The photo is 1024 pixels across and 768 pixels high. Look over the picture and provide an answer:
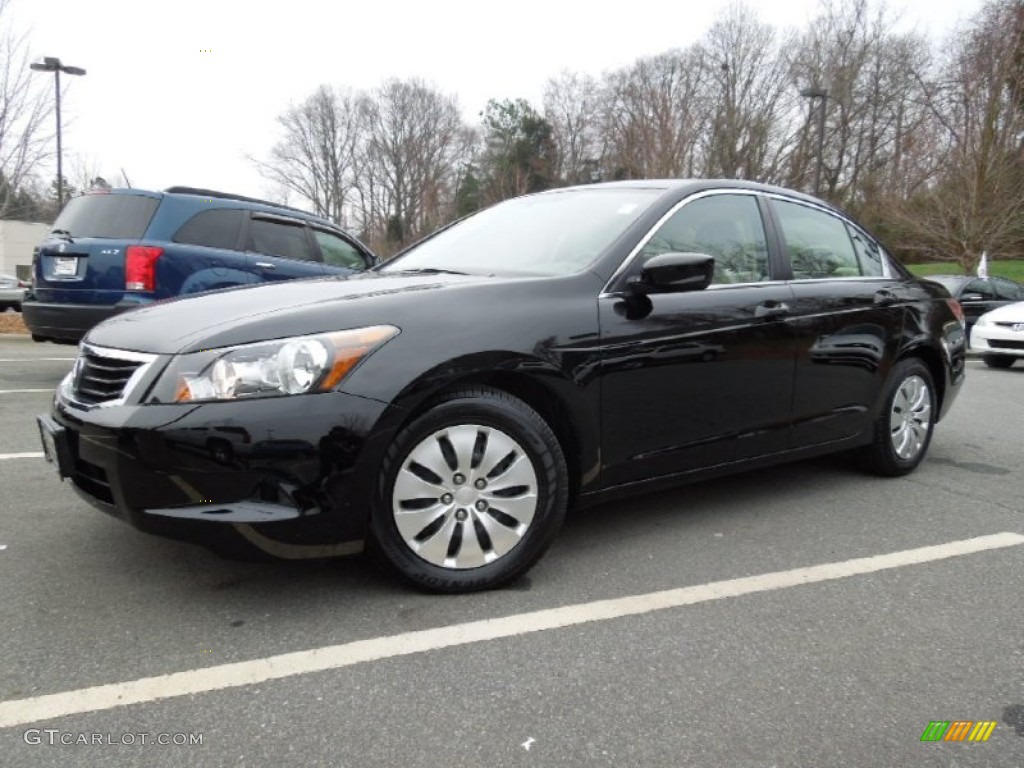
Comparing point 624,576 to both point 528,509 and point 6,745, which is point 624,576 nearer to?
point 528,509

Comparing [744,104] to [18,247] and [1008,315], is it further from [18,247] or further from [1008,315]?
[18,247]

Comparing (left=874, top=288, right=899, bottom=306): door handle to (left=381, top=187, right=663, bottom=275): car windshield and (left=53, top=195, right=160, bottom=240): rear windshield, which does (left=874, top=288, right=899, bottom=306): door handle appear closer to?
(left=381, top=187, right=663, bottom=275): car windshield

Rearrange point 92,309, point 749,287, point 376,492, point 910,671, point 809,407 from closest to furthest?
point 910,671, point 376,492, point 749,287, point 809,407, point 92,309

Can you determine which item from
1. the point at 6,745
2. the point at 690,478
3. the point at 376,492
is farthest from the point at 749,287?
the point at 6,745

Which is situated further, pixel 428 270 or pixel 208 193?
pixel 208 193

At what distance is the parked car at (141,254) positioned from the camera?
21.0ft

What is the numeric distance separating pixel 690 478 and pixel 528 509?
0.91 m

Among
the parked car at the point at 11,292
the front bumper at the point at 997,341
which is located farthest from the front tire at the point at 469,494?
the parked car at the point at 11,292

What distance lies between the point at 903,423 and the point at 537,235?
2404mm

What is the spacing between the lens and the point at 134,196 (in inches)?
266

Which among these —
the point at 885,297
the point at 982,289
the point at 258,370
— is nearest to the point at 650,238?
the point at 258,370

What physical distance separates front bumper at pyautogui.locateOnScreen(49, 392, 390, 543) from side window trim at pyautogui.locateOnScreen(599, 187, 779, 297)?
107cm

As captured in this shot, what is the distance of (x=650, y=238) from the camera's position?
3.10 meters

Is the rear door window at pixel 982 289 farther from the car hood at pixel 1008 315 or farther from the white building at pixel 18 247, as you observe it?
the white building at pixel 18 247
